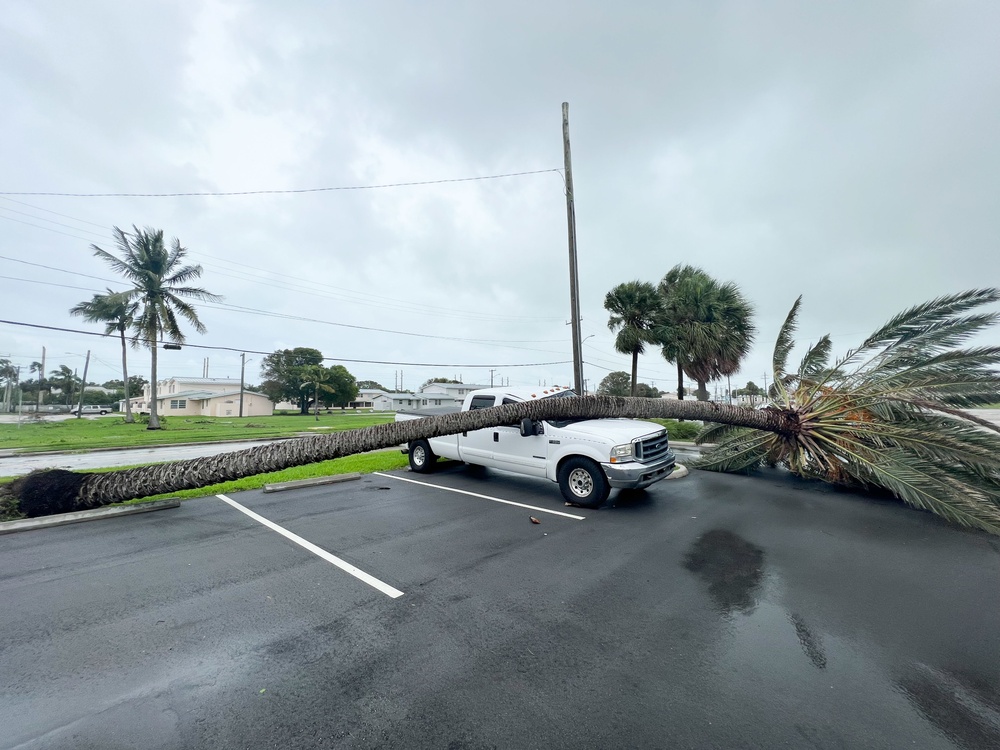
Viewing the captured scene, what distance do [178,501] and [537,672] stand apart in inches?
287

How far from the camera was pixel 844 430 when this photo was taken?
28.1 ft

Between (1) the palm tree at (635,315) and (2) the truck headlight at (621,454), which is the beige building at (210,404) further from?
(2) the truck headlight at (621,454)

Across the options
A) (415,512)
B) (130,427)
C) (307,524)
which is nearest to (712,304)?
(415,512)

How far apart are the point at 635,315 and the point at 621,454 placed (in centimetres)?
1530

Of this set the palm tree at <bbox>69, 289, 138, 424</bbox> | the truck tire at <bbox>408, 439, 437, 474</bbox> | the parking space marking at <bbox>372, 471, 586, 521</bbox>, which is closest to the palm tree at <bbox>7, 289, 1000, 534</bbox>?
the parking space marking at <bbox>372, 471, 586, 521</bbox>

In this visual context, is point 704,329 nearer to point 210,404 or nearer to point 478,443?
point 478,443

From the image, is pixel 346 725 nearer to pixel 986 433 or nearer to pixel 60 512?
pixel 60 512

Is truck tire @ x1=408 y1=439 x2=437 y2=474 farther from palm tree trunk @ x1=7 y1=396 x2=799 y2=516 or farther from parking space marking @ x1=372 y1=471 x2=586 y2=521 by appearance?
palm tree trunk @ x1=7 y1=396 x2=799 y2=516

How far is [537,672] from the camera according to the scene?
2.79 metres

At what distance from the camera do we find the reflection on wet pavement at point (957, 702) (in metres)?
2.27

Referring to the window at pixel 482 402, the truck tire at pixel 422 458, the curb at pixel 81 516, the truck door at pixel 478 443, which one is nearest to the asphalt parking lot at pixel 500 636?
the curb at pixel 81 516

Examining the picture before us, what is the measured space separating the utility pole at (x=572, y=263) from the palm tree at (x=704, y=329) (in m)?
9.34

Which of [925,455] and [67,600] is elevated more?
[925,455]

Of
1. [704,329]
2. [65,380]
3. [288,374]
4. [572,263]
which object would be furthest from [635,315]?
[65,380]
